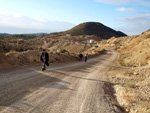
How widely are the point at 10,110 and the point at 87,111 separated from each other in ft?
8.57

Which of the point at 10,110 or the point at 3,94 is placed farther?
the point at 3,94

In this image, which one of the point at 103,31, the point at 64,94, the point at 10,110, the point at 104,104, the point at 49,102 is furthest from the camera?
the point at 103,31

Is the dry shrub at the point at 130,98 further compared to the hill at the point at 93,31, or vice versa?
the hill at the point at 93,31

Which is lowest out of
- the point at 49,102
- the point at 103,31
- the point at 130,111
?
the point at 130,111

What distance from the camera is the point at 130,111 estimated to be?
6426mm

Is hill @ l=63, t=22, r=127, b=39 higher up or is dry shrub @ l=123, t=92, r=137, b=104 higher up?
hill @ l=63, t=22, r=127, b=39

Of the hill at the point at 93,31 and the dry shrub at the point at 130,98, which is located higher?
the hill at the point at 93,31

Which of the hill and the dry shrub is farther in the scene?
the hill

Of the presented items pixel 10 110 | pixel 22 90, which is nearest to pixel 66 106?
pixel 10 110

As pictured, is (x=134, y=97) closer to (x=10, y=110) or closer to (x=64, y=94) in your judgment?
(x=64, y=94)

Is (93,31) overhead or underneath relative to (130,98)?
overhead

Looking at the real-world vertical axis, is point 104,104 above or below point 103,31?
below

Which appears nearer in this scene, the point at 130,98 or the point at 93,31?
the point at 130,98

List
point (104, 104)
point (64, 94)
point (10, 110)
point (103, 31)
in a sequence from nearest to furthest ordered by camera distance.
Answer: point (10, 110) → point (104, 104) → point (64, 94) → point (103, 31)
